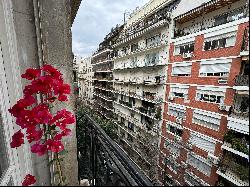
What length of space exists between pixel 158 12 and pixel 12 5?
2032 centimetres

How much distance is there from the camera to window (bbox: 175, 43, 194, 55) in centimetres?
1554

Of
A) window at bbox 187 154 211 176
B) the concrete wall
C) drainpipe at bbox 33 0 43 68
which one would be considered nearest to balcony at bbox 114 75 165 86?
window at bbox 187 154 211 176

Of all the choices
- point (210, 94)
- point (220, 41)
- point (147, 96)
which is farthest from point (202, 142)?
point (147, 96)

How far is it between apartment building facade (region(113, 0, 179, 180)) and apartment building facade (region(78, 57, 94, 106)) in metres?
19.0

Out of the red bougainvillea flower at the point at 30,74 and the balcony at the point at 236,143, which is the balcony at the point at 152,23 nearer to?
the balcony at the point at 236,143

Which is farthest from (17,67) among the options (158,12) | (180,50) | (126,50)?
(126,50)

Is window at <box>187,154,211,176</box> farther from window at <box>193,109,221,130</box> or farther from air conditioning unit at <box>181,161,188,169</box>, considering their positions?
window at <box>193,109,221,130</box>

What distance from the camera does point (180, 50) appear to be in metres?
16.8

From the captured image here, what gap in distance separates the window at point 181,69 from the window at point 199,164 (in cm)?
654

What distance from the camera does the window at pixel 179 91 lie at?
1623 centimetres

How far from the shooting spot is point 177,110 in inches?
681

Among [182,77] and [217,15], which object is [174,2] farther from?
[182,77]

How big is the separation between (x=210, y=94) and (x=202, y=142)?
3700mm

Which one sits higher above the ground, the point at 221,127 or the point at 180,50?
the point at 180,50
